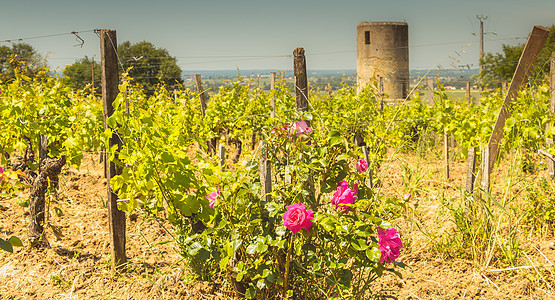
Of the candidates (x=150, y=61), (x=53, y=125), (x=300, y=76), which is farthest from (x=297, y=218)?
(x=150, y=61)

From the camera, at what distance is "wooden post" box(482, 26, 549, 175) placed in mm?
3148

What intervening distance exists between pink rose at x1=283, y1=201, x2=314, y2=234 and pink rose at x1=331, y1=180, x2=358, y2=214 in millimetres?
160

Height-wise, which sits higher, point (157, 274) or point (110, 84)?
point (110, 84)

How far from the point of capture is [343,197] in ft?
6.47

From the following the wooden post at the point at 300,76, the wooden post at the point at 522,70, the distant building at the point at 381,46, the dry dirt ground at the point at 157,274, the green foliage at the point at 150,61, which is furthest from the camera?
the green foliage at the point at 150,61

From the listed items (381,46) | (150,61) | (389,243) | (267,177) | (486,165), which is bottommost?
(389,243)

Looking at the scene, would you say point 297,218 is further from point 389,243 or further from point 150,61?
point 150,61

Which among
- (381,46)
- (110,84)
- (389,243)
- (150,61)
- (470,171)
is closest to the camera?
(389,243)

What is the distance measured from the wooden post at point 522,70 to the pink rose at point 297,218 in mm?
1940

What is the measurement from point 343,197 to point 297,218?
0.25 m

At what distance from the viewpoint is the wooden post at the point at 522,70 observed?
315cm

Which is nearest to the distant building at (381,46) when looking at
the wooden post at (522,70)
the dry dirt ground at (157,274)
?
the wooden post at (522,70)

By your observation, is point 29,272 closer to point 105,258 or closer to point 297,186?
point 105,258

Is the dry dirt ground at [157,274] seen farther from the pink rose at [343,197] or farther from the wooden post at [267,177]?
the wooden post at [267,177]
